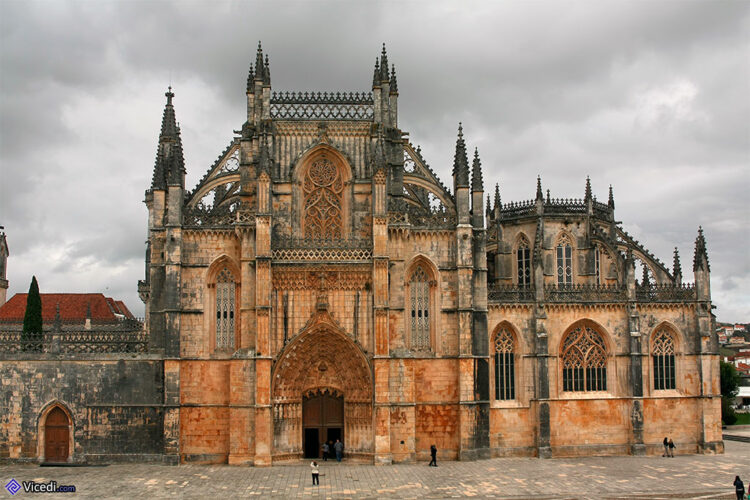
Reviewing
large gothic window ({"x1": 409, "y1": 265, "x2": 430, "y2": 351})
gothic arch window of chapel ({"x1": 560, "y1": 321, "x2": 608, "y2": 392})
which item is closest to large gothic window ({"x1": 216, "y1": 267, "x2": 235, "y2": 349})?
large gothic window ({"x1": 409, "y1": 265, "x2": 430, "y2": 351})

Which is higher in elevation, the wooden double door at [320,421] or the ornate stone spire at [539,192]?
Result: the ornate stone spire at [539,192]

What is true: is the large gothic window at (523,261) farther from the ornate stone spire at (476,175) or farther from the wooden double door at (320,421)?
the wooden double door at (320,421)

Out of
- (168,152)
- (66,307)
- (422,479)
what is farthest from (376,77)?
(66,307)

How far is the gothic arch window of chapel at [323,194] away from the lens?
3581 cm

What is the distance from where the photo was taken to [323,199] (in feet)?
119

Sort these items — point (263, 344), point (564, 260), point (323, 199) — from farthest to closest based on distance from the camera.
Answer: point (564, 260) < point (323, 199) < point (263, 344)

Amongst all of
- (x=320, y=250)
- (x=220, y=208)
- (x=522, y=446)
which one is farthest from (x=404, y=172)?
(x=522, y=446)

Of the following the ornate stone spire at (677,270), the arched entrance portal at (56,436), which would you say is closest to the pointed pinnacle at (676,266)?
the ornate stone spire at (677,270)

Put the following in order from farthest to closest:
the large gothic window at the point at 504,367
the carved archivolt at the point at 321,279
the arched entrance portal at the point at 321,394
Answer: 1. the large gothic window at the point at 504,367
2. the carved archivolt at the point at 321,279
3. the arched entrance portal at the point at 321,394

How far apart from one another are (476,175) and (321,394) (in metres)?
14.1

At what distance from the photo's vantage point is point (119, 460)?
3269 cm

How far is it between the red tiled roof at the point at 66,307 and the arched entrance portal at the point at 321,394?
30.2 meters

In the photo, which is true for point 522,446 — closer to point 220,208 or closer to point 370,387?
point 370,387

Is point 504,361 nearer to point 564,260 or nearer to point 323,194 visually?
point 564,260
